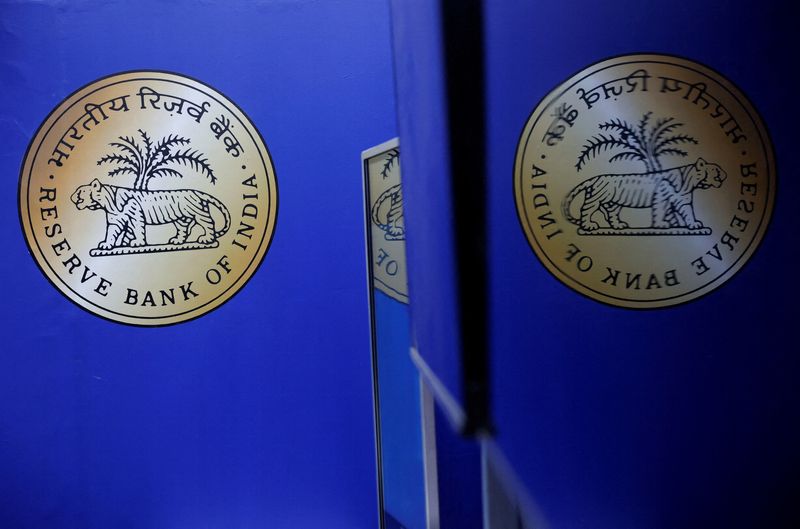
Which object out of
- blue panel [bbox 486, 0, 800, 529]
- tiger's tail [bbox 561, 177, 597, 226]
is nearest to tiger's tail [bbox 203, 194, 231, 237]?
blue panel [bbox 486, 0, 800, 529]

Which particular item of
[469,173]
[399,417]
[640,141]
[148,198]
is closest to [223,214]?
[148,198]

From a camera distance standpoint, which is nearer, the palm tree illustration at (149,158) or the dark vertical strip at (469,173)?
the dark vertical strip at (469,173)

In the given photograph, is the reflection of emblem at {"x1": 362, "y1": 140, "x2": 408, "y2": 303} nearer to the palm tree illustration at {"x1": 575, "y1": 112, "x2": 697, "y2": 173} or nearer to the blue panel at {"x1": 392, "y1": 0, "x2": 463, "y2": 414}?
the palm tree illustration at {"x1": 575, "y1": 112, "x2": 697, "y2": 173}

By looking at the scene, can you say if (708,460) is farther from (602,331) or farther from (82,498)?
(82,498)

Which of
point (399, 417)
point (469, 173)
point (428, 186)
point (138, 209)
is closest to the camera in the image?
point (469, 173)

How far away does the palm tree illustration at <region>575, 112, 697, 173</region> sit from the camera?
197cm

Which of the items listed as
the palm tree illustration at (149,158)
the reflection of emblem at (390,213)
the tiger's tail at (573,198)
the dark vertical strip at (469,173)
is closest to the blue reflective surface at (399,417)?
the reflection of emblem at (390,213)

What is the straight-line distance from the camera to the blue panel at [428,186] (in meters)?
0.55

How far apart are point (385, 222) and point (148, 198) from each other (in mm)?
752

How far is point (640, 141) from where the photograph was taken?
1.98 m

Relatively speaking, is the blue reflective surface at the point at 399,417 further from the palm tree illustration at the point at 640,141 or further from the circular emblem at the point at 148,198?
the palm tree illustration at the point at 640,141

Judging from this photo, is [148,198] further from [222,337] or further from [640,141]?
[640,141]

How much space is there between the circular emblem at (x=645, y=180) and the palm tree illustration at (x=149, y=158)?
1.04 m

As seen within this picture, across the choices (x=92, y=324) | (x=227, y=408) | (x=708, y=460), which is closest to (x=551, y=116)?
(x=708, y=460)
